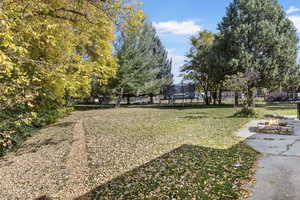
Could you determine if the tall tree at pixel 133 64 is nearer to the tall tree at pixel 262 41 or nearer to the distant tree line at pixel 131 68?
the distant tree line at pixel 131 68

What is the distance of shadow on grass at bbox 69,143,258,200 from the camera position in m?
2.67

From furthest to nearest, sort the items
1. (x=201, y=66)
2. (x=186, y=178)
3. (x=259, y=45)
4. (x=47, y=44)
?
1. (x=201, y=66)
2. (x=259, y=45)
3. (x=47, y=44)
4. (x=186, y=178)

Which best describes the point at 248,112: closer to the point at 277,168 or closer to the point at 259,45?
the point at 277,168

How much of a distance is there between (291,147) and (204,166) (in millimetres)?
2221

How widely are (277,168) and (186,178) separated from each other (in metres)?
1.48

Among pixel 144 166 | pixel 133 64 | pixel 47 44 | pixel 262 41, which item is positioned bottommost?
pixel 144 166

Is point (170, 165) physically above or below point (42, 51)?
below

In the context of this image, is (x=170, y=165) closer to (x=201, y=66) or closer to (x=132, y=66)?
(x=132, y=66)

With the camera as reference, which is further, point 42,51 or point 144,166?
point 42,51

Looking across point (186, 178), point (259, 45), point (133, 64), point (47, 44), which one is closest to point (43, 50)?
point (47, 44)

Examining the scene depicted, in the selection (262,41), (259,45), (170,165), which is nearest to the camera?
(170,165)

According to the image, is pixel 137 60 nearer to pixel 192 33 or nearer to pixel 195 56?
pixel 195 56

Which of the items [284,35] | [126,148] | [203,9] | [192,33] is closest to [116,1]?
Answer: [126,148]

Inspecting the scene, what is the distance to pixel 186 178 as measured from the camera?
122 inches
